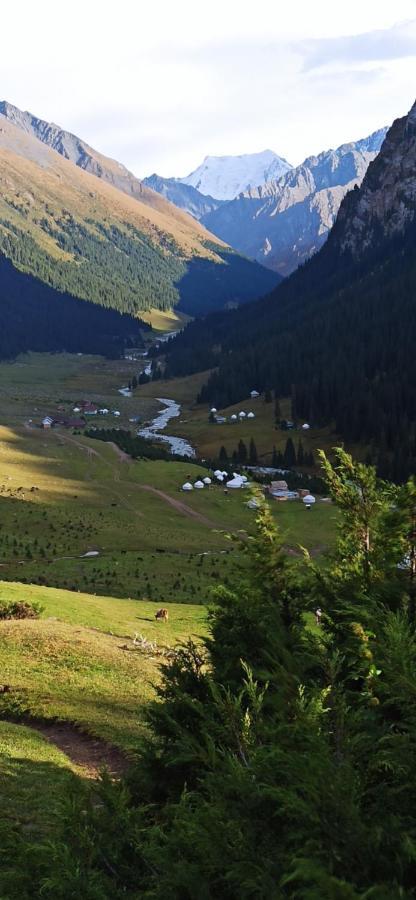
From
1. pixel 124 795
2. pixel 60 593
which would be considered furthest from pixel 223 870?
pixel 60 593

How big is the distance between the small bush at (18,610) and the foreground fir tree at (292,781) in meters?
26.5

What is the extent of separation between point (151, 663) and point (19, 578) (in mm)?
29006

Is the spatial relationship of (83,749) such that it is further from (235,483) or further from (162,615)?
(235,483)

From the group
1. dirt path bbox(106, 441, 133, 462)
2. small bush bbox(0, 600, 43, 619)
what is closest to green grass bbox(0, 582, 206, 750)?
small bush bbox(0, 600, 43, 619)

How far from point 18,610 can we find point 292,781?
36.0 meters

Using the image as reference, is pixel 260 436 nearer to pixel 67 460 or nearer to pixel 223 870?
pixel 67 460

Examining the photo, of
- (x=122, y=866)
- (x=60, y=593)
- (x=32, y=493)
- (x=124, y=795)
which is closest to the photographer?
(x=122, y=866)

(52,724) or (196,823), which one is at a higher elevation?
(196,823)

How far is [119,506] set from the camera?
105m

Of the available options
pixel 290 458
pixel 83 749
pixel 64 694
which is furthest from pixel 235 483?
pixel 83 749

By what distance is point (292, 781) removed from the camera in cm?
1041

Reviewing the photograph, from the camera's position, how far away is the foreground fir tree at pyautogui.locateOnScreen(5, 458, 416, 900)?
353 inches

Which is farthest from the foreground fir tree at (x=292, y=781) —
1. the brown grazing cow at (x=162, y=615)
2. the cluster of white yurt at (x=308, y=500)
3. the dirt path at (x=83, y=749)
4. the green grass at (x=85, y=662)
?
the cluster of white yurt at (x=308, y=500)

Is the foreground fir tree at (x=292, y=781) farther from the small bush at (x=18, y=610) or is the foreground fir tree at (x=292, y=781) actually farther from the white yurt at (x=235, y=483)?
the white yurt at (x=235, y=483)
